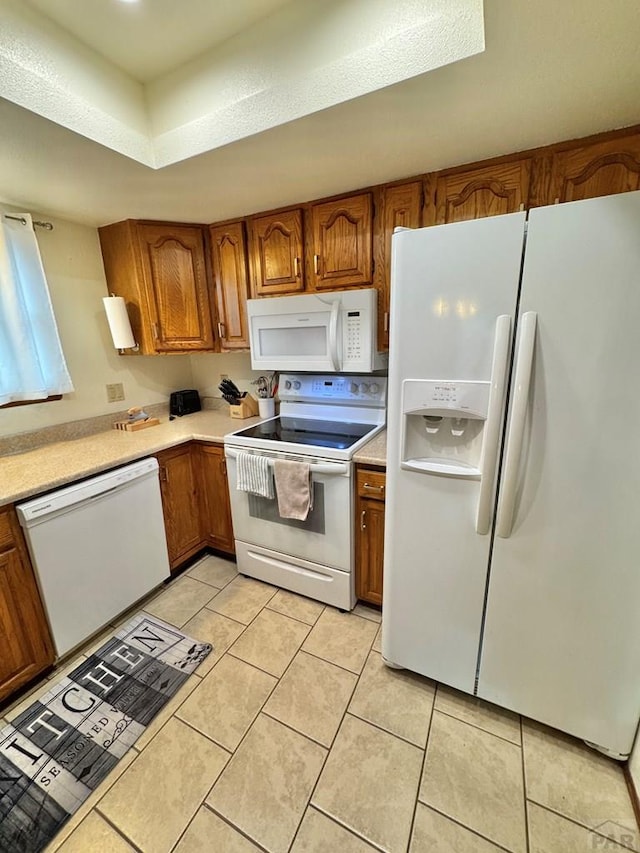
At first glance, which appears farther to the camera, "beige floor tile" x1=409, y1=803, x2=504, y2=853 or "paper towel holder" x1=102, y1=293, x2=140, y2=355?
"paper towel holder" x1=102, y1=293, x2=140, y2=355

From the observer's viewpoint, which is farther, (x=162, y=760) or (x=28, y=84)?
(x=162, y=760)

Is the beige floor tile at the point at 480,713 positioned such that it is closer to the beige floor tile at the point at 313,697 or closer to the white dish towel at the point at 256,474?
the beige floor tile at the point at 313,697

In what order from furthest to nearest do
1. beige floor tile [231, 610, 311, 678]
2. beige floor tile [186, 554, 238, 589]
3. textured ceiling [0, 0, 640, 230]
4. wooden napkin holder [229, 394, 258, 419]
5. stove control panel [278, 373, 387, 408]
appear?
wooden napkin holder [229, 394, 258, 419] → beige floor tile [186, 554, 238, 589] → stove control panel [278, 373, 387, 408] → beige floor tile [231, 610, 311, 678] → textured ceiling [0, 0, 640, 230]

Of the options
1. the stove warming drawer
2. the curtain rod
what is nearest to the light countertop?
the stove warming drawer

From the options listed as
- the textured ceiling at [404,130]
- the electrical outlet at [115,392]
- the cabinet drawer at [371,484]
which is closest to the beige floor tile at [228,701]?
the cabinet drawer at [371,484]

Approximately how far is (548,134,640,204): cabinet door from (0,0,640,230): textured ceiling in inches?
2.6

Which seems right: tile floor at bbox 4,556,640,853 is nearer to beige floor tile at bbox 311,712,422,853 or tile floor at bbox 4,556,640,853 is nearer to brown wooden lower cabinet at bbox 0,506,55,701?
beige floor tile at bbox 311,712,422,853

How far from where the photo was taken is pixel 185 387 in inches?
116

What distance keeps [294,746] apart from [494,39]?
2342 mm

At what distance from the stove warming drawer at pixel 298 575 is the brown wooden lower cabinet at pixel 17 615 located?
3.30ft

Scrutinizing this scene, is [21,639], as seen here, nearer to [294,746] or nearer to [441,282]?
[294,746]

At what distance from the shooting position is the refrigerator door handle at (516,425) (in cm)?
107

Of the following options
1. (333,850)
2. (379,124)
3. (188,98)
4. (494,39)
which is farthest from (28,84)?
(333,850)

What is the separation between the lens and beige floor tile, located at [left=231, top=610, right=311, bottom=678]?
5.51 feet
